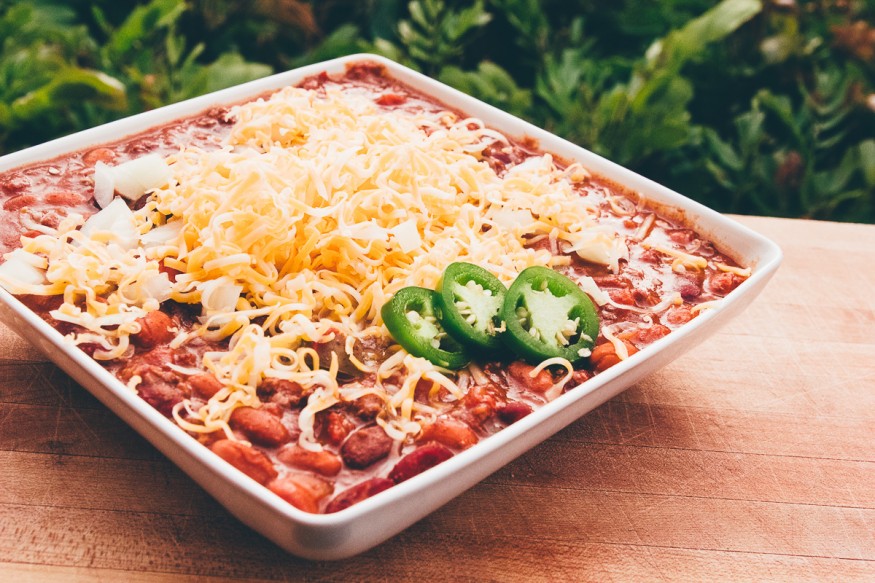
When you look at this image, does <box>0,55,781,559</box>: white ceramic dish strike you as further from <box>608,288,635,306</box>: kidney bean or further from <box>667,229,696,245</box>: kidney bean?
<box>608,288,635,306</box>: kidney bean

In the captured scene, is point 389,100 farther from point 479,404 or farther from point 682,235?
point 479,404

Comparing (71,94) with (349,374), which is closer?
(349,374)

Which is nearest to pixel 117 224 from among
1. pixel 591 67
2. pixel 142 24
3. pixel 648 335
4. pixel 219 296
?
pixel 219 296

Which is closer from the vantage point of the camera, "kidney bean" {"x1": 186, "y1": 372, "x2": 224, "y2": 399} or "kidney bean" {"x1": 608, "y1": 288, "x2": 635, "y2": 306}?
"kidney bean" {"x1": 186, "y1": 372, "x2": 224, "y2": 399}

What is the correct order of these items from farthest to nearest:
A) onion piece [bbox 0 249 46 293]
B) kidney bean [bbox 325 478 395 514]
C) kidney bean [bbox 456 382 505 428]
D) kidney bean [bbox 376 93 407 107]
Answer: kidney bean [bbox 376 93 407 107] → onion piece [bbox 0 249 46 293] → kidney bean [bbox 456 382 505 428] → kidney bean [bbox 325 478 395 514]

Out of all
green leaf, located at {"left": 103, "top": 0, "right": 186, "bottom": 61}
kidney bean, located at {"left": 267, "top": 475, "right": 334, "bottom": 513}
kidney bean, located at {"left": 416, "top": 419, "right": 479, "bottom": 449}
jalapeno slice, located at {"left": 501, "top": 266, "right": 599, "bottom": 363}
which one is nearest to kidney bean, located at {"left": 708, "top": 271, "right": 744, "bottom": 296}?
jalapeno slice, located at {"left": 501, "top": 266, "right": 599, "bottom": 363}

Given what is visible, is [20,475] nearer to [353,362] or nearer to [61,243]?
[61,243]
